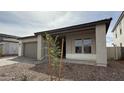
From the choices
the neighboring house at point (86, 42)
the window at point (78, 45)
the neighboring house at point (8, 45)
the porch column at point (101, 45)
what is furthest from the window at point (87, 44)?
the neighboring house at point (8, 45)

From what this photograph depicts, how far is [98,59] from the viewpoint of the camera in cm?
806

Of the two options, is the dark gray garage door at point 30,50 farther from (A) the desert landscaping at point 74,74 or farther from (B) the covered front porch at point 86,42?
(A) the desert landscaping at point 74,74

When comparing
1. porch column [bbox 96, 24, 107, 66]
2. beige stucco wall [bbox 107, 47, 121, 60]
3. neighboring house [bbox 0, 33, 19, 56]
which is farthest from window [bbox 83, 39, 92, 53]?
neighboring house [bbox 0, 33, 19, 56]

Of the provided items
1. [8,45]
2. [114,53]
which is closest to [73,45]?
[114,53]

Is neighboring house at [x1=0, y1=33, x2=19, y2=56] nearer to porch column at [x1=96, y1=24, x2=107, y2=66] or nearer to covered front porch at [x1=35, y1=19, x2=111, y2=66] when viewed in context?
covered front porch at [x1=35, y1=19, x2=111, y2=66]

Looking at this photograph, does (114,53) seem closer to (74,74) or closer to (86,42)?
(86,42)

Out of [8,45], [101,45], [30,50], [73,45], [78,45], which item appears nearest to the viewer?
[101,45]

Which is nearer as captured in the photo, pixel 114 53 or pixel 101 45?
pixel 101 45

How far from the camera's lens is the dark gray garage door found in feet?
48.0

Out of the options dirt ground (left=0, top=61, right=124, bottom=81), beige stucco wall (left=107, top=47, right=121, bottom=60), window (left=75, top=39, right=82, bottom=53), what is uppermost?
window (left=75, top=39, right=82, bottom=53)

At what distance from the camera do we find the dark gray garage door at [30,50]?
48.0 ft

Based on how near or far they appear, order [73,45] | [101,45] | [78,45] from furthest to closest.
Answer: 1. [73,45]
2. [78,45]
3. [101,45]

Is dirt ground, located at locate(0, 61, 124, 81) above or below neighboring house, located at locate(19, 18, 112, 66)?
below

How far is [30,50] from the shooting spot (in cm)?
1531
